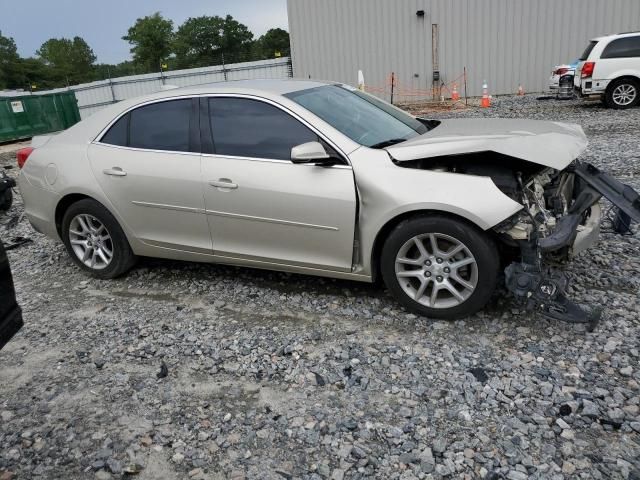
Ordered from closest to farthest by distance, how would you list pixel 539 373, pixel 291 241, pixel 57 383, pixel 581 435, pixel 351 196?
pixel 581 435, pixel 539 373, pixel 57 383, pixel 351 196, pixel 291 241

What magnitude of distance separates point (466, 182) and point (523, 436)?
1499 mm

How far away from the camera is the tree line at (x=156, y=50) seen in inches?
2840

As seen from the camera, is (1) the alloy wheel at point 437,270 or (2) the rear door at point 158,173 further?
(2) the rear door at point 158,173

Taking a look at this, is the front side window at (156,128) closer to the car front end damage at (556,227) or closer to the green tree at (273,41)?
the car front end damage at (556,227)

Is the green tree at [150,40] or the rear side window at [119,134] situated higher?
the green tree at [150,40]

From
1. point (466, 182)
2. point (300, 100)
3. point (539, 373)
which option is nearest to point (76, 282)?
point (300, 100)

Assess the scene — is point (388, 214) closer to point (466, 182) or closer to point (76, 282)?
point (466, 182)

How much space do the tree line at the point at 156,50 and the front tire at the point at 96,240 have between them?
64.5m

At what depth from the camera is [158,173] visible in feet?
13.6

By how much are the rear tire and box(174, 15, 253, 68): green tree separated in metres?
67.9

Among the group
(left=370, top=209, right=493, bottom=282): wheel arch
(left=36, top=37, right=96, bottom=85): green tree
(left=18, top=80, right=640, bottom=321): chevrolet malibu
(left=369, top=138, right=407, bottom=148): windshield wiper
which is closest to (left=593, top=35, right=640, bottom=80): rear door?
(left=18, top=80, right=640, bottom=321): chevrolet malibu

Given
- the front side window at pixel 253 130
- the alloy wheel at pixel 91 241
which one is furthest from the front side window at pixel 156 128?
the alloy wheel at pixel 91 241

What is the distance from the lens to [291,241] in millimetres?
3848

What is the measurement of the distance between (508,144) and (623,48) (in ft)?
39.9
